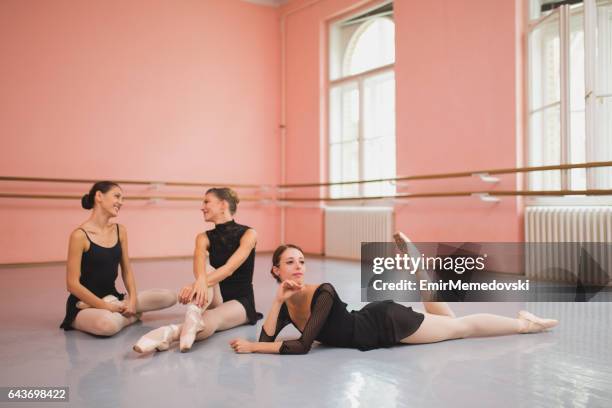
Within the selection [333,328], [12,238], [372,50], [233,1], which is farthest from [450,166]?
[12,238]

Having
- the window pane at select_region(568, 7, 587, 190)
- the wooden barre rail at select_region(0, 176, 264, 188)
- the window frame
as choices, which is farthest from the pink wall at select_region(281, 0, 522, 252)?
the wooden barre rail at select_region(0, 176, 264, 188)

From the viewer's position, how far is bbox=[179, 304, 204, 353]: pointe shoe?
222 centimetres

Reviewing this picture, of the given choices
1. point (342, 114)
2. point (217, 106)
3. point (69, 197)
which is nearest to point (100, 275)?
point (69, 197)

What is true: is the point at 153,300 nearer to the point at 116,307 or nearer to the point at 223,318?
the point at 116,307

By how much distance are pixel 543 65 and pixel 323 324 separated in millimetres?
3519

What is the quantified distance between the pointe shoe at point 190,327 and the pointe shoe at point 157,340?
0.17ft

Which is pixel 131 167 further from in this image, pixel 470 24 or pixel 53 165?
pixel 470 24

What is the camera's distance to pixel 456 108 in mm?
5031

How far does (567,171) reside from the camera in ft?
13.8

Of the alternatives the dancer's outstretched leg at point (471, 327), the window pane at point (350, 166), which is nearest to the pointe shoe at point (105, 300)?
the dancer's outstretched leg at point (471, 327)

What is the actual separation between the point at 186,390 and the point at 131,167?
16.1ft

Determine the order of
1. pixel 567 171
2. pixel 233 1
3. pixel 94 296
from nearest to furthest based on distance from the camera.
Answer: pixel 94 296 → pixel 567 171 → pixel 233 1

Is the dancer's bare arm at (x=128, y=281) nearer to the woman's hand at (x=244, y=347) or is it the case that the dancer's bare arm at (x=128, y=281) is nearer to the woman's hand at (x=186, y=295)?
the woman's hand at (x=186, y=295)

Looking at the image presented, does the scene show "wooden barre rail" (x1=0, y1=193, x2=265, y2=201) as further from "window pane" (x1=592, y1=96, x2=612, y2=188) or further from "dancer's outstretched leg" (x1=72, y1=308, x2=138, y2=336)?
"window pane" (x1=592, y1=96, x2=612, y2=188)
